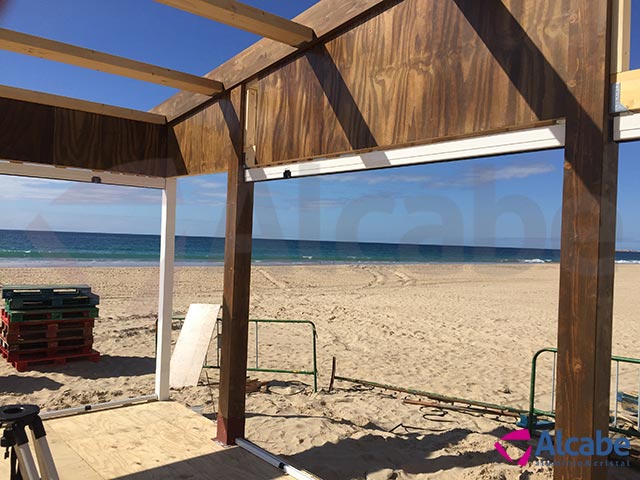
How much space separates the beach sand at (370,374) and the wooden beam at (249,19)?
3.33 metres

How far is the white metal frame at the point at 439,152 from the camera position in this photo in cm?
209

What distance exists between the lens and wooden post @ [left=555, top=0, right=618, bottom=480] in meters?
1.83

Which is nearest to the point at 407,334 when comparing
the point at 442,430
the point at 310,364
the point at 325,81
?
the point at 310,364

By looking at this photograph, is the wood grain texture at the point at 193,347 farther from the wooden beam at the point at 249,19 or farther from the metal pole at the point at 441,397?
the wooden beam at the point at 249,19

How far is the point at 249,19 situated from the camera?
2824 millimetres

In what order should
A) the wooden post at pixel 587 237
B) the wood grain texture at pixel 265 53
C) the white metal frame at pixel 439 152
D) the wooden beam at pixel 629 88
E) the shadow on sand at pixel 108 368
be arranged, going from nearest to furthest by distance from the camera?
the wooden beam at pixel 629 88
the wooden post at pixel 587 237
the white metal frame at pixel 439 152
the wood grain texture at pixel 265 53
the shadow on sand at pixel 108 368

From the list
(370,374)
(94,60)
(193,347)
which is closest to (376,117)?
(94,60)

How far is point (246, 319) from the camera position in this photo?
13.3 feet

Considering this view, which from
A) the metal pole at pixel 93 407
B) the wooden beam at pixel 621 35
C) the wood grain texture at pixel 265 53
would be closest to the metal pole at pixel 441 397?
the metal pole at pixel 93 407

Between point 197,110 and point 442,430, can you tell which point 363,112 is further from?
point 442,430

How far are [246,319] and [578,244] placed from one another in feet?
9.05

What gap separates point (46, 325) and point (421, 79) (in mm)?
7106

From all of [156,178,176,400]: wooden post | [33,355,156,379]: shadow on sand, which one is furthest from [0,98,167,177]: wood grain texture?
[33,355,156,379]: shadow on sand

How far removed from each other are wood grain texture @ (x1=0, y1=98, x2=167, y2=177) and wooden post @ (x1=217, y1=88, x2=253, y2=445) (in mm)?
1233
